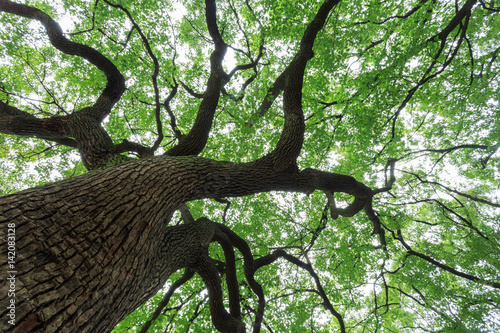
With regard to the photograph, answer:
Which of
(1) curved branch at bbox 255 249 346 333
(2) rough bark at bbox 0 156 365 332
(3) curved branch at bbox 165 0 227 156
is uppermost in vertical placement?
(3) curved branch at bbox 165 0 227 156

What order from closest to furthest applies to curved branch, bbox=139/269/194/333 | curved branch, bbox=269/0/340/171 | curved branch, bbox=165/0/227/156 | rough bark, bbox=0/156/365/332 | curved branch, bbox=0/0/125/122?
rough bark, bbox=0/156/365/332, curved branch, bbox=269/0/340/171, curved branch, bbox=165/0/227/156, curved branch, bbox=0/0/125/122, curved branch, bbox=139/269/194/333

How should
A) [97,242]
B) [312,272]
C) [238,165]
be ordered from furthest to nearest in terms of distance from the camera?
[312,272], [238,165], [97,242]

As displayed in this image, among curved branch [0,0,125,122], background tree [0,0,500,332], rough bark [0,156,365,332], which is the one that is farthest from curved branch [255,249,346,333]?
curved branch [0,0,125,122]

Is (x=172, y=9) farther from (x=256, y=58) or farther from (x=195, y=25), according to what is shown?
(x=256, y=58)

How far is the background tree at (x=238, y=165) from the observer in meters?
1.87

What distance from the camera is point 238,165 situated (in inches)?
156

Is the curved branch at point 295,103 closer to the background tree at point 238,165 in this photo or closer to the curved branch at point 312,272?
the background tree at point 238,165

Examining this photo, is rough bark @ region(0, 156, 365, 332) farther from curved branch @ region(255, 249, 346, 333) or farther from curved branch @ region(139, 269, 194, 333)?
curved branch @ region(255, 249, 346, 333)

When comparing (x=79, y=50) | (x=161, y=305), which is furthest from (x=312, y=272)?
(x=79, y=50)

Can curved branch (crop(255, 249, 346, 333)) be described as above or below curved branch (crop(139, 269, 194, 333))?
above

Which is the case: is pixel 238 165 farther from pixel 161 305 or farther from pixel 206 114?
pixel 161 305

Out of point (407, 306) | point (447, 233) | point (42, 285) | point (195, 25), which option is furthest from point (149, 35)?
point (407, 306)

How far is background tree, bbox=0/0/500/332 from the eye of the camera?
6.14 feet

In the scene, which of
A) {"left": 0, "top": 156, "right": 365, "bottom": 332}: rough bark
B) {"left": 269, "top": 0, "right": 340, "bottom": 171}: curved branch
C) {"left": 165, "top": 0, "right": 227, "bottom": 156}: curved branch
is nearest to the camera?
{"left": 0, "top": 156, "right": 365, "bottom": 332}: rough bark
